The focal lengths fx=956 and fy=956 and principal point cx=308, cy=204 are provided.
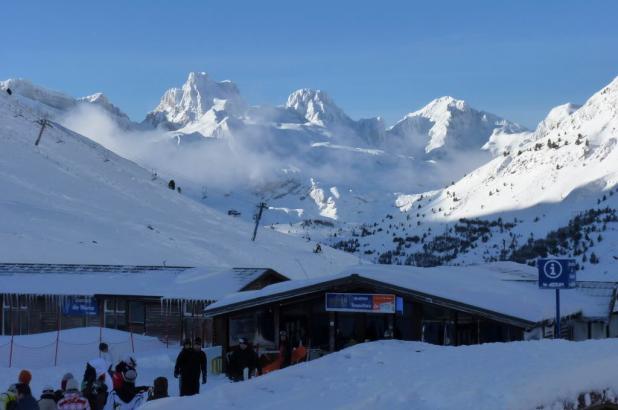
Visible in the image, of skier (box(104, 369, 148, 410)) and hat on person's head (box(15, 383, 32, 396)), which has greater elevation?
hat on person's head (box(15, 383, 32, 396))

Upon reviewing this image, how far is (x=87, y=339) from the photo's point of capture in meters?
31.6

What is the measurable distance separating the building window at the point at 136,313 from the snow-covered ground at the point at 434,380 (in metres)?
28.0

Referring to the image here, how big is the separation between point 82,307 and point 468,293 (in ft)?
55.5

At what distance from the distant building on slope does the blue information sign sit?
35.1 feet

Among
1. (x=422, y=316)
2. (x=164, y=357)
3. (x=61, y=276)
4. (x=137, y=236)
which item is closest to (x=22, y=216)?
(x=137, y=236)

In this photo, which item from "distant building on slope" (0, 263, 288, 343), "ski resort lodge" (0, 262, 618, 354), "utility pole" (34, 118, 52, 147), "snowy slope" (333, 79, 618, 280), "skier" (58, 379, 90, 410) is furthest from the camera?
"snowy slope" (333, 79, 618, 280)

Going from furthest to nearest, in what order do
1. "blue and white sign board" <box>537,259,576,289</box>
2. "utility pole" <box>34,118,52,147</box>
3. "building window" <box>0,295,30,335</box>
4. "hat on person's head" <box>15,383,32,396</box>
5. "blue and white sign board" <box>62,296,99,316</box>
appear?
1. "utility pole" <box>34,118,52,147</box>
2. "building window" <box>0,295,30,335</box>
3. "blue and white sign board" <box>62,296,99,316</box>
4. "blue and white sign board" <box>537,259,576,289</box>
5. "hat on person's head" <box>15,383,32,396</box>

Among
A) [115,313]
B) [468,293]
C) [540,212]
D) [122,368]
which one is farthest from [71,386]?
[540,212]

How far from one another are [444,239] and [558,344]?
14366 cm

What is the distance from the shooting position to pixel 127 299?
37.9 meters

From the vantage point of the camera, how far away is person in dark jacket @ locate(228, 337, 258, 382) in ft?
65.0

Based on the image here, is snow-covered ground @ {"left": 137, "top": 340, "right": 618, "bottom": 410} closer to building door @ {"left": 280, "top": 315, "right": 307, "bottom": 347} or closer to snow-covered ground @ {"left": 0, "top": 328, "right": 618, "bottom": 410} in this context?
snow-covered ground @ {"left": 0, "top": 328, "right": 618, "bottom": 410}

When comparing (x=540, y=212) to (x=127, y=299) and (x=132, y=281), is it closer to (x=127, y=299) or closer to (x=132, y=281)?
(x=132, y=281)

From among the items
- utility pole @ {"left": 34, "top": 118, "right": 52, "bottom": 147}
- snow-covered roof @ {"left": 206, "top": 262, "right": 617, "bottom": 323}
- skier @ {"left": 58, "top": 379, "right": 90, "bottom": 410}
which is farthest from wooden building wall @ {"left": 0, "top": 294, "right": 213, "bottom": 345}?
utility pole @ {"left": 34, "top": 118, "right": 52, "bottom": 147}
